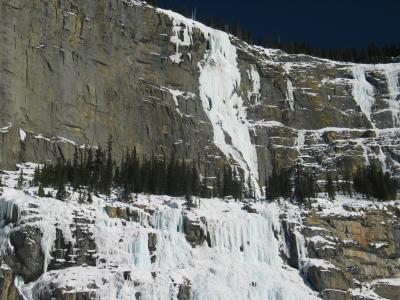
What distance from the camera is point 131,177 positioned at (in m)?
81.2

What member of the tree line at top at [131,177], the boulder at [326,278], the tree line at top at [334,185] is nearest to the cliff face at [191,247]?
the boulder at [326,278]

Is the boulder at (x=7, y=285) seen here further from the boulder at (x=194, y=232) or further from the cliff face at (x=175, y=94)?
the cliff face at (x=175, y=94)

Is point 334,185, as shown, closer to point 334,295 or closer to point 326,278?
point 326,278

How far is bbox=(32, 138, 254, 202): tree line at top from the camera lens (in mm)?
75438

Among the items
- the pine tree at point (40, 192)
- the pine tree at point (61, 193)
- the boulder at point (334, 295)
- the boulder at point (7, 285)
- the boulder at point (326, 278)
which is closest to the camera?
the boulder at point (7, 285)

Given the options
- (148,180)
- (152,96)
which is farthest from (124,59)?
(148,180)

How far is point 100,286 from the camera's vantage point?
6322cm

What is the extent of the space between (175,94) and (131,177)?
1880cm

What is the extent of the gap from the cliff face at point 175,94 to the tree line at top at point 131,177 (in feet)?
7.96

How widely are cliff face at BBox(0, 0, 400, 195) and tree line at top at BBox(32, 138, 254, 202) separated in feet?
7.96

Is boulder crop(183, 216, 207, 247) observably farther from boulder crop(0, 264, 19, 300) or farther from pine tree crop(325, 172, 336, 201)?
pine tree crop(325, 172, 336, 201)

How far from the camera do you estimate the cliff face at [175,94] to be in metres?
84.9

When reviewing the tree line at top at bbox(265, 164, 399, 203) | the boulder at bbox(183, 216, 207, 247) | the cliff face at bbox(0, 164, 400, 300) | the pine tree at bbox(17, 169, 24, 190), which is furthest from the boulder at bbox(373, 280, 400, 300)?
the pine tree at bbox(17, 169, 24, 190)

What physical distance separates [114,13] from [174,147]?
1813 centimetres
